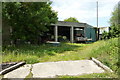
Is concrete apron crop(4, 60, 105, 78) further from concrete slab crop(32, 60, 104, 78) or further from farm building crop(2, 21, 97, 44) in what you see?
farm building crop(2, 21, 97, 44)

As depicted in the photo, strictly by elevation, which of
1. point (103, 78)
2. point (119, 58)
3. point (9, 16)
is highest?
point (9, 16)

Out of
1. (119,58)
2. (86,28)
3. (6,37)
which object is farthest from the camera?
(86,28)

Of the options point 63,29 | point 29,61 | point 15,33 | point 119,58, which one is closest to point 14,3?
point 15,33

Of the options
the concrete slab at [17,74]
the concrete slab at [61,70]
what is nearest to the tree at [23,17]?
the concrete slab at [17,74]

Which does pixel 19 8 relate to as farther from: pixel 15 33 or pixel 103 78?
pixel 103 78

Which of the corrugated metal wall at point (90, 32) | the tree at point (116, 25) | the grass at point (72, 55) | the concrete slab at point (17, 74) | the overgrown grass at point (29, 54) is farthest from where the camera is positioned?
the corrugated metal wall at point (90, 32)

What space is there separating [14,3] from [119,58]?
23.0 feet

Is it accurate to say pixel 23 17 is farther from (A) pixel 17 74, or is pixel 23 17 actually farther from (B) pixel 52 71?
(B) pixel 52 71

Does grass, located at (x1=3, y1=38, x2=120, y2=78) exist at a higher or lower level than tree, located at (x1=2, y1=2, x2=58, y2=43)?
lower

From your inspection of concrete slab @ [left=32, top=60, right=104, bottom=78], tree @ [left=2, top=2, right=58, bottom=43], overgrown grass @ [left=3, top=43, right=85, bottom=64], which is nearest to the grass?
overgrown grass @ [left=3, top=43, right=85, bottom=64]

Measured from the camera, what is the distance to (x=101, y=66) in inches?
155

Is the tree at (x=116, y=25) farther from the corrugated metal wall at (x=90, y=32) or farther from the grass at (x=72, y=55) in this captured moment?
the corrugated metal wall at (x=90, y=32)

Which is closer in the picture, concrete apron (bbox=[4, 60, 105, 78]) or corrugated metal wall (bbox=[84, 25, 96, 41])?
concrete apron (bbox=[4, 60, 105, 78])

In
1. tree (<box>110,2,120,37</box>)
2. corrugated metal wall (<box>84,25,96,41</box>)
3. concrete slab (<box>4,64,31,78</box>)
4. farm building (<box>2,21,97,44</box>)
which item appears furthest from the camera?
corrugated metal wall (<box>84,25,96,41</box>)
